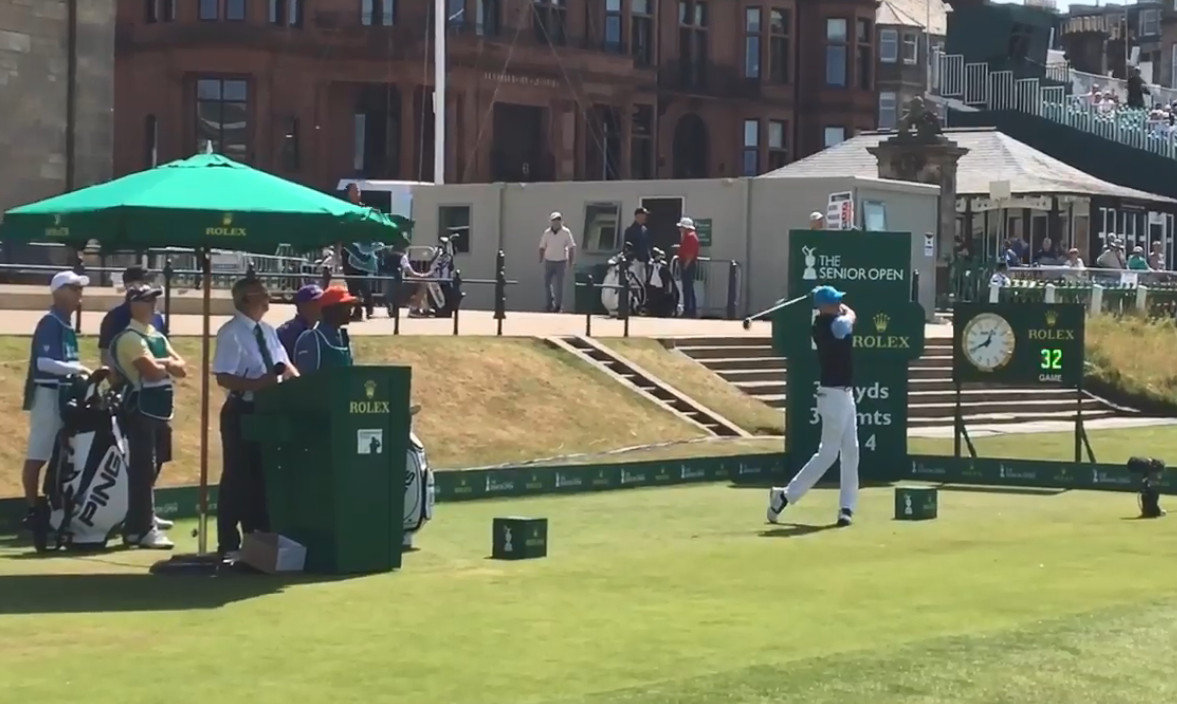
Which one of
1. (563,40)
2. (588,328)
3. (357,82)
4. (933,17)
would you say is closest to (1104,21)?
(933,17)

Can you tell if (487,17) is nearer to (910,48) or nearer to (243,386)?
(910,48)

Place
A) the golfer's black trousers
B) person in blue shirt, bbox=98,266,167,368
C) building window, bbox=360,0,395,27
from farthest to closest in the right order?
building window, bbox=360,0,395,27, person in blue shirt, bbox=98,266,167,368, the golfer's black trousers

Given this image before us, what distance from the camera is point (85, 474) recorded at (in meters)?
14.2

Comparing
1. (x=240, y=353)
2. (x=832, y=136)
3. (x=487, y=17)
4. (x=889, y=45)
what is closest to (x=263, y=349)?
(x=240, y=353)

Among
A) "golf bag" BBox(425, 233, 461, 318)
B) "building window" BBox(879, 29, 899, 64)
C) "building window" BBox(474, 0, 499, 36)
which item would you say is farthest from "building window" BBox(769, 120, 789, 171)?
"golf bag" BBox(425, 233, 461, 318)

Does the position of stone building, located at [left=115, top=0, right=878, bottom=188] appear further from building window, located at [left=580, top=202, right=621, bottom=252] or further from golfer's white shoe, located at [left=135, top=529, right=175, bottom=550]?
golfer's white shoe, located at [left=135, top=529, right=175, bottom=550]

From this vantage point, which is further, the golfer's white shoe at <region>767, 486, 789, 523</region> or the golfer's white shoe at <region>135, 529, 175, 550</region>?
the golfer's white shoe at <region>767, 486, 789, 523</region>

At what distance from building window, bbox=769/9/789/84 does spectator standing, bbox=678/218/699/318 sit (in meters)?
30.5

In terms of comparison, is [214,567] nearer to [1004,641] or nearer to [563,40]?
[1004,641]

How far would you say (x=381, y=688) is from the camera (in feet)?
29.5

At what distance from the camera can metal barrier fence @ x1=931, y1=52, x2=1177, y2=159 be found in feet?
194

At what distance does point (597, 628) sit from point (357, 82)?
41.8m

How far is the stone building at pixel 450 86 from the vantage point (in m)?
50.4

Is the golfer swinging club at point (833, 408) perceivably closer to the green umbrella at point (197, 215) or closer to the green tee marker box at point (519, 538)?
the green tee marker box at point (519, 538)
